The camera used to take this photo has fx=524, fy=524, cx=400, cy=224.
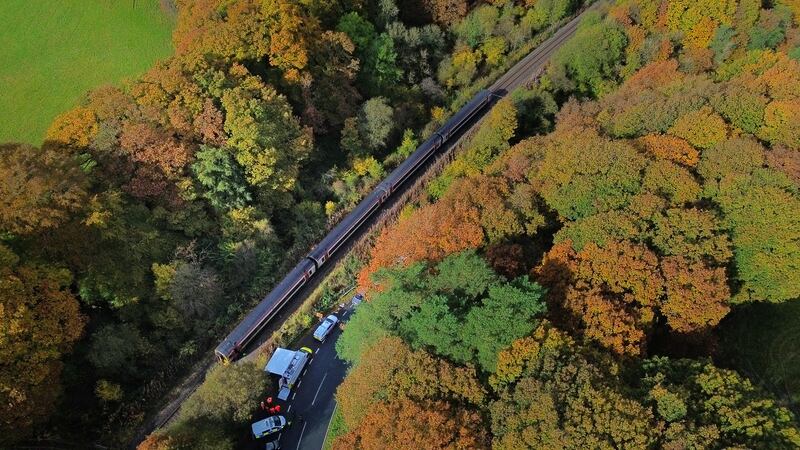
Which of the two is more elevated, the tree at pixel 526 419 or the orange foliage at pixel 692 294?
the tree at pixel 526 419

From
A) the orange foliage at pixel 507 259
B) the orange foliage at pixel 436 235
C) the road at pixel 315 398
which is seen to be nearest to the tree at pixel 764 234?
the orange foliage at pixel 507 259

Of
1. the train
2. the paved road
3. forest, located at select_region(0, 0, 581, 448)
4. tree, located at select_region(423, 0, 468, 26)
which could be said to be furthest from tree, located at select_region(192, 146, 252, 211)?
tree, located at select_region(423, 0, 468, 26)

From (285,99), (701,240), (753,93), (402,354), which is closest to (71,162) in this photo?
(285,99)

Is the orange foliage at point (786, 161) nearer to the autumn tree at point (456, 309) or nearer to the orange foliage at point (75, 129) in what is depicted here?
the autumn tree at point (456, 309)

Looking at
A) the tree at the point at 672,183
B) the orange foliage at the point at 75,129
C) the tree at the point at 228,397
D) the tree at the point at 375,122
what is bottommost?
the tree at the point at 672,183

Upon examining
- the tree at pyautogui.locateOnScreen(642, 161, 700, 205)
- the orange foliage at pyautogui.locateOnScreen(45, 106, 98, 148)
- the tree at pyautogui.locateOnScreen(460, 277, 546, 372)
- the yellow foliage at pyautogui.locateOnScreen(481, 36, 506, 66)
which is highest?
the orange foliage at pyautogui.locateOnScreen(45, 106, 98, 148)

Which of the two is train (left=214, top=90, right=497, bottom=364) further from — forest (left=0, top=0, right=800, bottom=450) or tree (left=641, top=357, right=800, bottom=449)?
tree (left=641, top=357, right=800, bottom=449)
